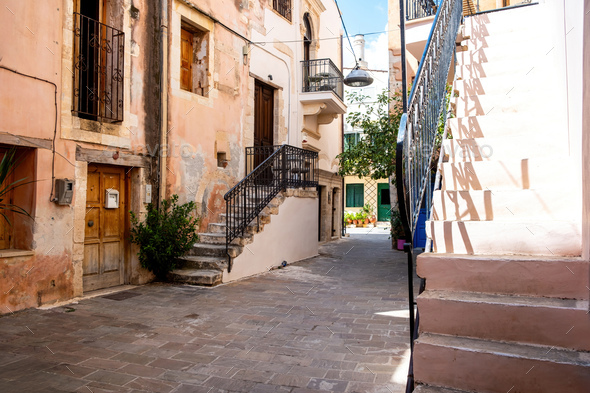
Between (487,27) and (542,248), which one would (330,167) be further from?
(542,248)

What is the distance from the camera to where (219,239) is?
26.8 ft

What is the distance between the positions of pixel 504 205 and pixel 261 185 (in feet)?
21.6

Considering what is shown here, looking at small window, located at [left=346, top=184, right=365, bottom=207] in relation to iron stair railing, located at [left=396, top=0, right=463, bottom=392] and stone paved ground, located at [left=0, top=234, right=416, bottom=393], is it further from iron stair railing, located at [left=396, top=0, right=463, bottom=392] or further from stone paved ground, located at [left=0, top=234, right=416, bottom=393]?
iron stair railing, located at [left=396, top=0, right=463, bottom=392]

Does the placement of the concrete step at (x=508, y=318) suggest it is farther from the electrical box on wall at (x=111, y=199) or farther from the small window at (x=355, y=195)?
the small window at (x=355, y=195)

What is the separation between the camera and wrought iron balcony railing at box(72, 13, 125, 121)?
6.70 metres

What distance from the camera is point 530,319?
2268 millimetres

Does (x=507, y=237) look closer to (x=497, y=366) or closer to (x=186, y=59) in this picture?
(x=497, y=366)

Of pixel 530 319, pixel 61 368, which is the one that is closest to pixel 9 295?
pixel 61 368

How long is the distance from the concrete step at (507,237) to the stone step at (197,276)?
4652mm

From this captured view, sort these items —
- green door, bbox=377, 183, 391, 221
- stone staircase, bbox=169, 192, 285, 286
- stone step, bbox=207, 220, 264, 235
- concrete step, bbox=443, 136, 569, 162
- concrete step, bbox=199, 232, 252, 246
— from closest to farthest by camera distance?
concrete step, bbox=443, 136, 569, 162, stone staircase, bbox=169, 192, 285, 286, concrete step, bbox=199, 232, 252, 246, stone step, bbox=207, 220, 264, 235, green door, bbox=377, 183, 391, 221

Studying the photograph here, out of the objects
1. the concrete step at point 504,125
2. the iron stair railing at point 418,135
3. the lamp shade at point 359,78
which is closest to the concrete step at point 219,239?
the iron stair railing at point 418,135

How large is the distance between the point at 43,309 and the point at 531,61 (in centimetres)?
652

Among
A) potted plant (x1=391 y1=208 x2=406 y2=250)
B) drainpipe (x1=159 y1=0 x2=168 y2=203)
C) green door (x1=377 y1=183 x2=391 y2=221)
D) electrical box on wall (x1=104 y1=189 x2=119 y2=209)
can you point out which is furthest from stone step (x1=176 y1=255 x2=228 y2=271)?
green door (x1=377 y1=183 x2=391 y2=221)

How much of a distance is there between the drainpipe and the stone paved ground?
193 cm
